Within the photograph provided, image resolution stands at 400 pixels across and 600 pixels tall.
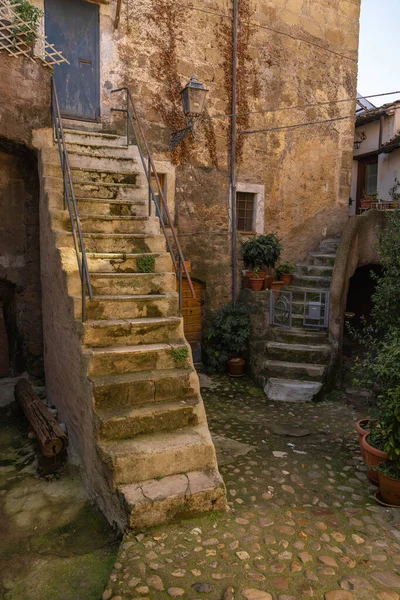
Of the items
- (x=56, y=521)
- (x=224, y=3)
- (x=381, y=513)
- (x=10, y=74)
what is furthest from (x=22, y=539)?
(x=224, y=3)

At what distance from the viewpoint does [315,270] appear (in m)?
9.80

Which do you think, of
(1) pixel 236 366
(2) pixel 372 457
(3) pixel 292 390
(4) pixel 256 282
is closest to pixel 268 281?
(4) pixel 256 282

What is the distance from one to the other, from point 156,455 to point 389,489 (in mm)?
2345

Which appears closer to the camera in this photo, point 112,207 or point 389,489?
point 389,489

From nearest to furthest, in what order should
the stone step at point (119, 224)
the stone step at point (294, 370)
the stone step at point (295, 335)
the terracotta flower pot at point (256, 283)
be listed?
the stone step at point (119, 224), the stone step at point (294, 370), the stone step at point (295, 335), the terracotta flower pot at point (256, 283)

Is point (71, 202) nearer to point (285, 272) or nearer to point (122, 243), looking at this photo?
point (122, 243)

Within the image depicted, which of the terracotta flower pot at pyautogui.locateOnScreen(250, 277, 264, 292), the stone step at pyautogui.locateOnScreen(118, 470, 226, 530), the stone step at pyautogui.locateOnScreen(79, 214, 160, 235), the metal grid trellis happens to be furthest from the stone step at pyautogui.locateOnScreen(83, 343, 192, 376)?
the metal grid trellis

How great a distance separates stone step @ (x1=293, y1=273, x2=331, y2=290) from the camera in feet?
30.8

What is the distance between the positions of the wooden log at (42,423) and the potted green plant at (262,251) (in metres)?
4.92

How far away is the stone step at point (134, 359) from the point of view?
463cm

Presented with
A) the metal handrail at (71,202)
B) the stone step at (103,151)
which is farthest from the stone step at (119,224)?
the stone step at (103,151)

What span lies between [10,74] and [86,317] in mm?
4195

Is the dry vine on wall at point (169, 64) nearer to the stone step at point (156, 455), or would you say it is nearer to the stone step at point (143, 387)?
the stone step at point (143, 387)

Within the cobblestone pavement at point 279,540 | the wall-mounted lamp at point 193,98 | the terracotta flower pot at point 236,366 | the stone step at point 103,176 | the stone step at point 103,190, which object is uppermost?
the wall-mounted lamp at point 193,98
